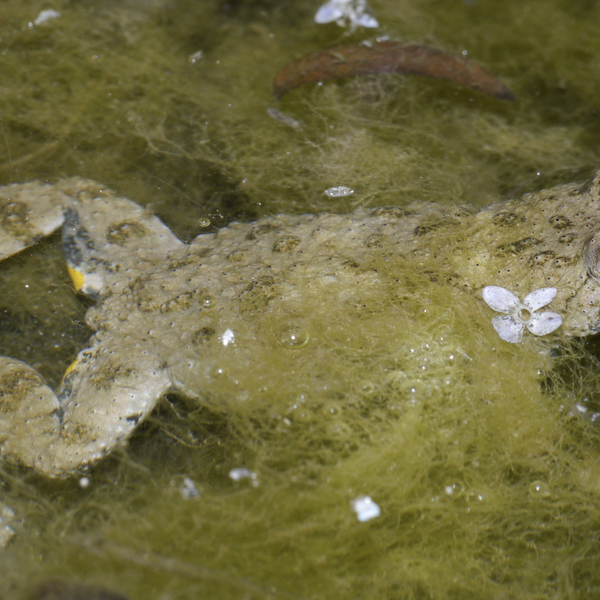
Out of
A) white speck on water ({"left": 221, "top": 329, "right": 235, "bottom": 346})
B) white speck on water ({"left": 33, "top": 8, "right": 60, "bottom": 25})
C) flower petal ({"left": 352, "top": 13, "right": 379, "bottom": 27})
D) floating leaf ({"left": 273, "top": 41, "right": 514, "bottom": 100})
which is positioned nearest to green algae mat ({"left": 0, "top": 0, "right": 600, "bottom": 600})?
white speck on water ({"left": 221, "top": 329, "right": 235, "bottom": 346})

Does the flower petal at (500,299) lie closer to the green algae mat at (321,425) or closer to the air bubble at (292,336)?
the green algae mat at (321,425)

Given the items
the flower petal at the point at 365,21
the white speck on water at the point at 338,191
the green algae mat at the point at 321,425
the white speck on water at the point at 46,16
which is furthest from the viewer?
the flower petal at the point at 365,21

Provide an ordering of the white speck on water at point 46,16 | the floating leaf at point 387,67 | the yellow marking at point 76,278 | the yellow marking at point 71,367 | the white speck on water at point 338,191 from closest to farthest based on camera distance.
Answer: the yellow marking at point 71,367 → the yellow marking at point 76,278 → the white speck on water at point 338,191 → the floating leaf at point 387,67 → the white speck on water at point 46,16

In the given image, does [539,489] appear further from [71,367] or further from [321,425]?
[71,367]

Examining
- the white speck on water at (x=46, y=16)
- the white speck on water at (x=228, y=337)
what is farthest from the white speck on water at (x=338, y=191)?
the white speck on water at (x=46, y=16)

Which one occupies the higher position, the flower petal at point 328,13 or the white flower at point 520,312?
the flower petal at point 328,13

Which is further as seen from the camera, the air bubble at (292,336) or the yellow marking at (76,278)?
the yellow marking at (76,278)
